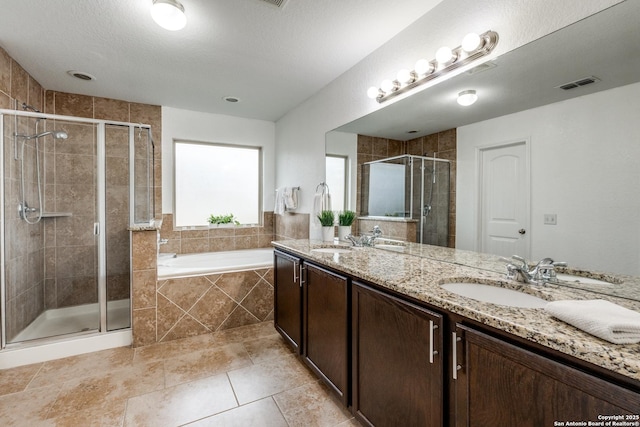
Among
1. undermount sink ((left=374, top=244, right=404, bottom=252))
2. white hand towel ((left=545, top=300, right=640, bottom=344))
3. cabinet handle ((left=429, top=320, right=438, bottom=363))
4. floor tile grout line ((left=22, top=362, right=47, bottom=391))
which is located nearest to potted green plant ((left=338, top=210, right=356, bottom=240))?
undermount sink ((left=374, top=244, right=404, bottom=252))

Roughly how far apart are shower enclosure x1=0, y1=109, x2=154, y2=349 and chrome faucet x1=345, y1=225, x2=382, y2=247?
198cm

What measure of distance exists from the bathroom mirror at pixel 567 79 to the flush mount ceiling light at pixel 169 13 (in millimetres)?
1570

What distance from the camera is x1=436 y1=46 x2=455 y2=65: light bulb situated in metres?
1.66

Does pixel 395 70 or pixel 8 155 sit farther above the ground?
pixel 395 70

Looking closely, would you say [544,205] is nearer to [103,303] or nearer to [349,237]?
[349,237]

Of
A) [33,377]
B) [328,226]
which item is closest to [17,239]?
[33,377]

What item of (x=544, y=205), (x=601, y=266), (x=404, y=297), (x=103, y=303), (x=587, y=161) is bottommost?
(x=103, y=303)

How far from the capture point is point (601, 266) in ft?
3.88

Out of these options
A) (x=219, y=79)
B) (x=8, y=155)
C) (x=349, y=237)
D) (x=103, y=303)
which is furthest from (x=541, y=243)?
(x=8, y=155)

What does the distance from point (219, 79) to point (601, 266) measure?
10.1 ft

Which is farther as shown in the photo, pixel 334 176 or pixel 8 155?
pixel 334 176

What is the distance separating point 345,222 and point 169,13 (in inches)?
74.9

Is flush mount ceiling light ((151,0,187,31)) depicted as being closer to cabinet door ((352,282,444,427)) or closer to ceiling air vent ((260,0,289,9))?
ceiling air vent ((260,0,289,9))

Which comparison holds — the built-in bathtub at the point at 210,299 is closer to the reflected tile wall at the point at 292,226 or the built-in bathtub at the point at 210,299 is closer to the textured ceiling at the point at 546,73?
the reflected tile wall at the point at 292,226
